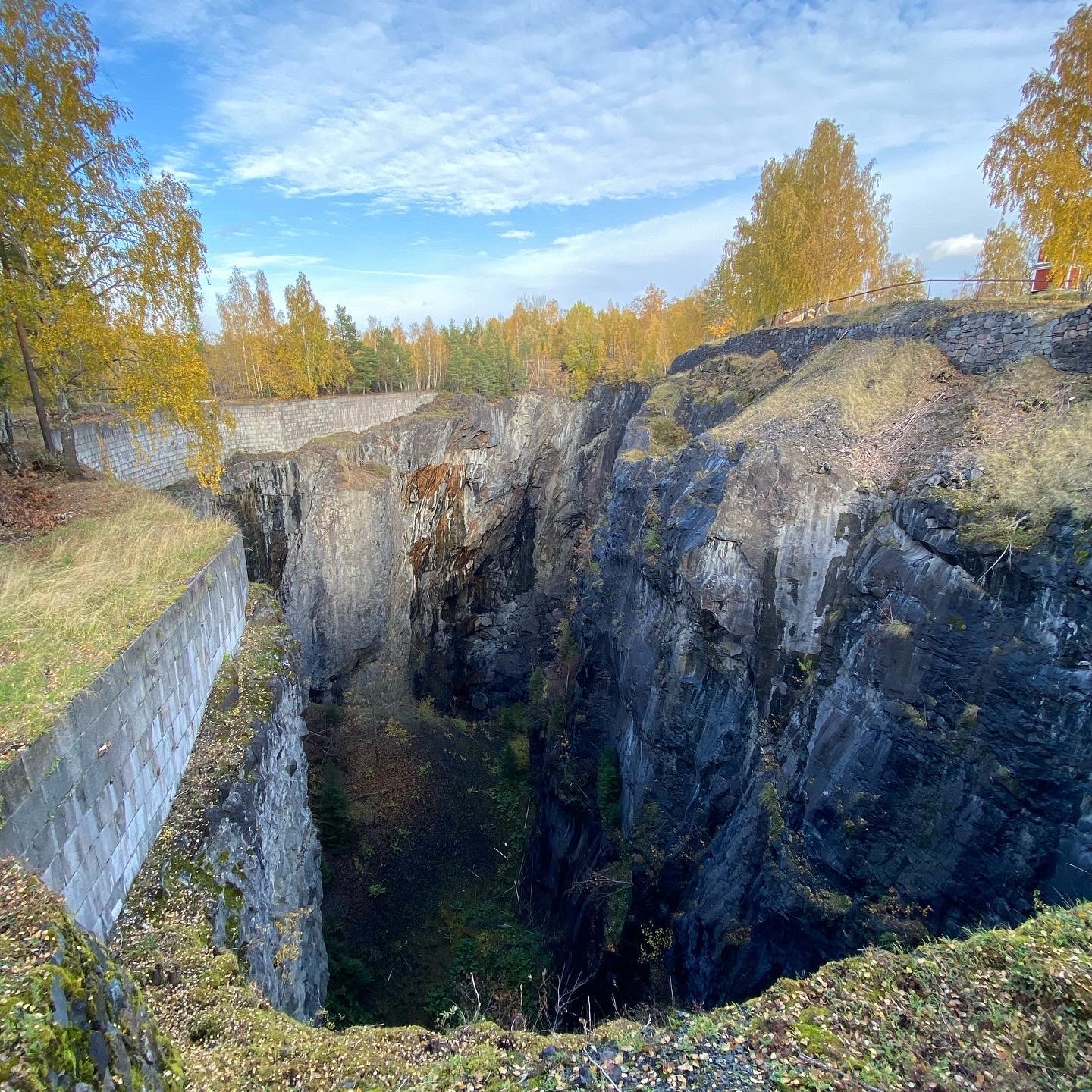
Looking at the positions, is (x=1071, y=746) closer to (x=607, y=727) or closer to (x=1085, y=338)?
(x=1085, y=338)

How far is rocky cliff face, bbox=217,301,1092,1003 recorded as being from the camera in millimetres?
8828

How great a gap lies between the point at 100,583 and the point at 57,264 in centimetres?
761

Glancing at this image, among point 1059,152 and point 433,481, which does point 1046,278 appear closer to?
point 1059,152

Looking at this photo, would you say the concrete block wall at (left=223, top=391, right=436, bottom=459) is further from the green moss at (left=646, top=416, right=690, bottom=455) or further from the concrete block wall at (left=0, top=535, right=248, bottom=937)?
the concrete block wall at (left=0, top=535, right=248, bottom=937)

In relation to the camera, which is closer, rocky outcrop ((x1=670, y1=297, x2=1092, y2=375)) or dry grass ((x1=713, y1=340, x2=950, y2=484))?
rocky outcrop ((x1=670, y1=297, x2=1092, y2=375))

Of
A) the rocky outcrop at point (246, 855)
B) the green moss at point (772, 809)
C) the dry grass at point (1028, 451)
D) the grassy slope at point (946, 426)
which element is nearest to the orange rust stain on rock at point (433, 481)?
the rocky outcrop at point (246, 855)

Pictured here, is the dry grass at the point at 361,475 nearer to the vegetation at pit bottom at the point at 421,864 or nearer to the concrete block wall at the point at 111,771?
the vegetation at pit bottom at the point at 421,864

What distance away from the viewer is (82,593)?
8.33m

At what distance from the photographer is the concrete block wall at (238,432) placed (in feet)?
54.9

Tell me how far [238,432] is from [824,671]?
25.0m

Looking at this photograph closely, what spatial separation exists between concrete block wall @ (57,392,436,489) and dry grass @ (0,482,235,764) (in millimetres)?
2865

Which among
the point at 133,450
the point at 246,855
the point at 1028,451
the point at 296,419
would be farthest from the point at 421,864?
the point at 1028,451

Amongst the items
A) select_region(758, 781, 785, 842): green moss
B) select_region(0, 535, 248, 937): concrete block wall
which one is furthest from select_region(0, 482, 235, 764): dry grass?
select_region(758, 781, 785, 842): green moss

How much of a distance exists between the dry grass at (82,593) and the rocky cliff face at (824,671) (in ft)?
34.4
